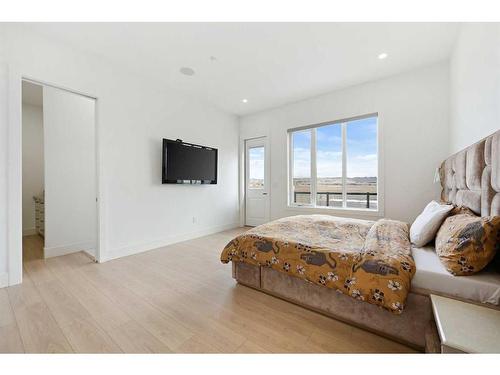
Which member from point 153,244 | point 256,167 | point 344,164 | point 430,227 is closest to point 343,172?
point 344,164

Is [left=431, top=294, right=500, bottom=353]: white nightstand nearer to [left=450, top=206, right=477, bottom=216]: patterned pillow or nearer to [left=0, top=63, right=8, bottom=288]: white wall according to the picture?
[left=450, top=206, right=477, bottom=216]: patterned pillow

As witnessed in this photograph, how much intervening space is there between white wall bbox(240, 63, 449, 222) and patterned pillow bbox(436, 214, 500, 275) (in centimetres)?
218

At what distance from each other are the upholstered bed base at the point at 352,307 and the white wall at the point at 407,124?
2380 millimetres

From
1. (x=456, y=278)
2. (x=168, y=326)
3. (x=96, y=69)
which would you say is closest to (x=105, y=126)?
(x=96, y=69)

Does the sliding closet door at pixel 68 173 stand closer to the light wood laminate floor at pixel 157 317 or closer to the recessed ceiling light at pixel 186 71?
the light wood laminate floor at pixel 157 317

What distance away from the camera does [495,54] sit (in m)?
1.46

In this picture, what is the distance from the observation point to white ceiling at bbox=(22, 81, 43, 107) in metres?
3.61

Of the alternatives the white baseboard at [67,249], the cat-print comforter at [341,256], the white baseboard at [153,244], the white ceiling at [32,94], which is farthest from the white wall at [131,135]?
the cat-print comforter at [341,256]

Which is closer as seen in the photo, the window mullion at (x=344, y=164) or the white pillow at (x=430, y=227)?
the white pillow at (x=430, y=227)

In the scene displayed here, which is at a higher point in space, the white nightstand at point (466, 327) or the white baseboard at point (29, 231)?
the white nightstand at point (466, 327)

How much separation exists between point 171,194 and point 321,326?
10.2ft

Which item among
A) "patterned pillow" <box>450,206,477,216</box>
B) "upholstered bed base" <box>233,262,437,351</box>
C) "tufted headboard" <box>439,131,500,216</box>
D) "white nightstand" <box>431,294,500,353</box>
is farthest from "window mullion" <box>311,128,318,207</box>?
"white nightstand" <box>431,294,500,353</box>

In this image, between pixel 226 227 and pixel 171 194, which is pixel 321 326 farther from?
pixel 226 227

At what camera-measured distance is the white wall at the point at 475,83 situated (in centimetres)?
149
